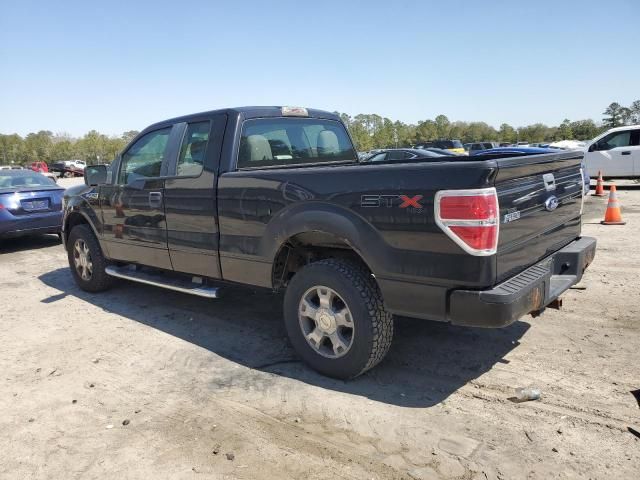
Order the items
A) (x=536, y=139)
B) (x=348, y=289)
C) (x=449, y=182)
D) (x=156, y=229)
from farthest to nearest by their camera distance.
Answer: (x=536, y=139) < (x=156, y=229) < (x=348, y=289) < (x=449, y=182)

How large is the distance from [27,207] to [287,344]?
7.00 meters

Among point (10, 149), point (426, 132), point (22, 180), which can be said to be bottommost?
point (22, 180)

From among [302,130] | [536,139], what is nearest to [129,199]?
[302,130]

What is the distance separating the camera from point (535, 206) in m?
3.36

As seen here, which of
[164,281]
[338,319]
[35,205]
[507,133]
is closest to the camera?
[338,319]

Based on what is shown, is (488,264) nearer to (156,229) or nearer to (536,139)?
(156,229)

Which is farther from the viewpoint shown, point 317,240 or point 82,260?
point 82,260

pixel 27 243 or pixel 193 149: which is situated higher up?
pixel 193 149

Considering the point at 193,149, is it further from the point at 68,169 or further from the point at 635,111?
the point at 635,111

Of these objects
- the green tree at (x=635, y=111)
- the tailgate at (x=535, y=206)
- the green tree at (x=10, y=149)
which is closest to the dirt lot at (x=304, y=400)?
the tailgate at (x=535, y=206)

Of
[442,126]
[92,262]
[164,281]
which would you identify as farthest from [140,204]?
[442,126]

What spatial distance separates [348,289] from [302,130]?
2.16 metres

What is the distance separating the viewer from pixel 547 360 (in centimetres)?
375

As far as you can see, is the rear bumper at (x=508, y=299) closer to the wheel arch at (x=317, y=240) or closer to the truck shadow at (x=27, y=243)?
the wheel arch at (x=317, y=240)
